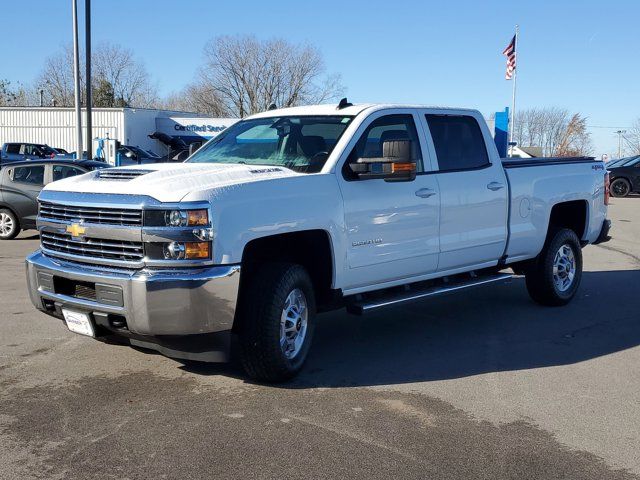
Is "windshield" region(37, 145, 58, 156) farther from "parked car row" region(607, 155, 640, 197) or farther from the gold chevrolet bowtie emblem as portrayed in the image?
the gold chevrolet bowtie emblem

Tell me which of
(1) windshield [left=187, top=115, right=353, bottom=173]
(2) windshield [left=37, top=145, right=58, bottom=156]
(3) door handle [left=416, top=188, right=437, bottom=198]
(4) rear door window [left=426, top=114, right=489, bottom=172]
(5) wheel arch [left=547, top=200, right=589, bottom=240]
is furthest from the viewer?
(2) windshield [left=37, top=145, right=58, bottom=156]

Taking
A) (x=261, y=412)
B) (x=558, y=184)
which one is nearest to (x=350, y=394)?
(x=261, y=412)

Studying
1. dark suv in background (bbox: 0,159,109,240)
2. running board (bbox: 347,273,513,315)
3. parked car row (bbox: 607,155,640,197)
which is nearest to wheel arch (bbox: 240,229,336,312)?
running board (bbox: 347,273,513,315)

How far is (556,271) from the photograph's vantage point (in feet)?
27.0

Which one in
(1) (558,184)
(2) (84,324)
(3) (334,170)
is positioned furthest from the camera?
(1) (558,184)

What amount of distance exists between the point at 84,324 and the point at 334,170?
2144mm

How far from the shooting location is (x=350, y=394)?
5.19 m

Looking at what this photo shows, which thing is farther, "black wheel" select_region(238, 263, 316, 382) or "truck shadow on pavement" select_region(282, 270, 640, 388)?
"truck shadow on pavement" select_region(282, 270, 640, 388)

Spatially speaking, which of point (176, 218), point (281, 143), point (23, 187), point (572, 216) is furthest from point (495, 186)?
point (23, 187)

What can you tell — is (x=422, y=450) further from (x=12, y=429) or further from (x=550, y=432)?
(x=12, y=429)

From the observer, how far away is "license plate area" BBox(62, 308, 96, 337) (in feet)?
16.4

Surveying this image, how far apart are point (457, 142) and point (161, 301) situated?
3559 mm

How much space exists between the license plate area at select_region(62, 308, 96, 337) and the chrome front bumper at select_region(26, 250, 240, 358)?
5cm

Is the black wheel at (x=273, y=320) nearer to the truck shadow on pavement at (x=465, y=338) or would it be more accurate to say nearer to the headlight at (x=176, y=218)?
the truck shadow on pavement at (x=465, y=338)
